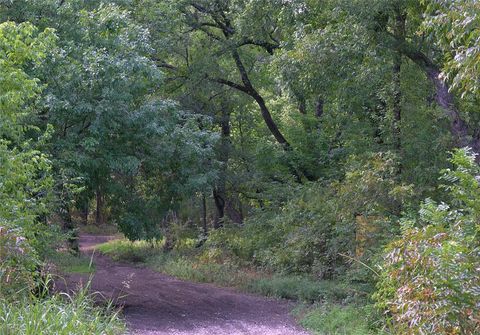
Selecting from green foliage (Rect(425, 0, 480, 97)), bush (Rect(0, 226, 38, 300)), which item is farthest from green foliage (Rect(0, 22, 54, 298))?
green foliage (Rect(425, 0, 480, 97))

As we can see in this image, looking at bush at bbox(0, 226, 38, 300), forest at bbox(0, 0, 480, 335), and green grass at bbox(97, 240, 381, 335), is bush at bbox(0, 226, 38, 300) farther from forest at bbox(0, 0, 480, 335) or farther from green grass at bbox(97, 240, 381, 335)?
green grass at bbox(97, 240, 381, 335)

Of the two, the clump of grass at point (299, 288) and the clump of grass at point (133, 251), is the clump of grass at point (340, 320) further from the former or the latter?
the clump of grass at point (133, 251)

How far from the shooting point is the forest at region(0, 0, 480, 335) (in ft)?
27.2

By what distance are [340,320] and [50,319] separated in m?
7.01

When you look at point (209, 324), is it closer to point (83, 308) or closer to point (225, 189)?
point (83, 308)

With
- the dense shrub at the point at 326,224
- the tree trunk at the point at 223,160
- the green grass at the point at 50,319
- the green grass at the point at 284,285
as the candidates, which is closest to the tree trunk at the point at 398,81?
the dense shrub at the point at 326,224

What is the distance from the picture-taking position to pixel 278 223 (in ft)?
66.6

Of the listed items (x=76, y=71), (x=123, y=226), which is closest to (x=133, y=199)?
(x=123, y=226)

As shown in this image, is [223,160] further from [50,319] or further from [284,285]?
[50,319]

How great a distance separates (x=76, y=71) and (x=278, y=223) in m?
9.26

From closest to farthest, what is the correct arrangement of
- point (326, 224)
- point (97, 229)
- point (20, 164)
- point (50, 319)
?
1. point (50, 319)
2. point (20, 164)
3. point (326, 224)
4. point (97, 229)

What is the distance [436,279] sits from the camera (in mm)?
7270

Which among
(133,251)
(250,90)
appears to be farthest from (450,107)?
(133,251)

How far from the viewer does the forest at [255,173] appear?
8.30 metres
